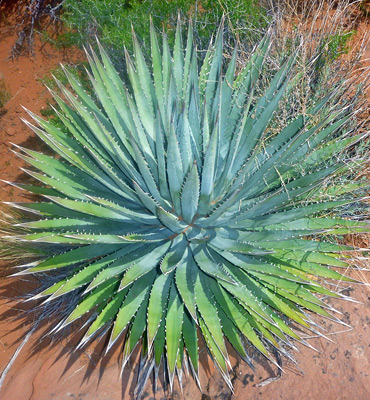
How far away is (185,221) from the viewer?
2139 millimetres

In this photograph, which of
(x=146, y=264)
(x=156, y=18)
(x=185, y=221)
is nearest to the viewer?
(x=146, y=264)

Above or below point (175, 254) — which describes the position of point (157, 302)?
Result: below

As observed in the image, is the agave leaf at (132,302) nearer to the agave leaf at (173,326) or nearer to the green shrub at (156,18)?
the agave leaf at (173,326)

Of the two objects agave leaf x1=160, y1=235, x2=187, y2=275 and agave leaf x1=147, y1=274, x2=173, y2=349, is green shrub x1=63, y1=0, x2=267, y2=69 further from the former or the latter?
agave leaf x1=147, y1=274, x2=173, y2=349

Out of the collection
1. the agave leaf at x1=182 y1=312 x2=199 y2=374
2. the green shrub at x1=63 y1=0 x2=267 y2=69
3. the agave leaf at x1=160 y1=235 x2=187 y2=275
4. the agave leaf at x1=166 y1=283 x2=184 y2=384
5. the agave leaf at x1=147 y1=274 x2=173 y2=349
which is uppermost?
the green shrub at x1=63 y1=0 x2=267 y2=69

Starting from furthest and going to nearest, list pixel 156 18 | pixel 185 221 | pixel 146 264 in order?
pixel 156 18 < pixel 185 221 < pixel 146 264

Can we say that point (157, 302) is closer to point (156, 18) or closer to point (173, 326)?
point (173, 326)

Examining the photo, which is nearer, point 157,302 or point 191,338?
point 157,302

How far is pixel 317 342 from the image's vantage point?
2561 mm

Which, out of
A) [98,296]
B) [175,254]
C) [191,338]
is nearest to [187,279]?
[175,254]

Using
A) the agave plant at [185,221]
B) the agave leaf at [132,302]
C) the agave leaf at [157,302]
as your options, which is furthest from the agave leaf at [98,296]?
the agave leaf at [157,302]

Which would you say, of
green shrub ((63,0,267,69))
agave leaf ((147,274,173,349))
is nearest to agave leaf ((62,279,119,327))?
agave leaf ((147,274,173,349))

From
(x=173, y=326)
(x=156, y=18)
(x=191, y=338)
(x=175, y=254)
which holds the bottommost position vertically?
(x=191, y=338)

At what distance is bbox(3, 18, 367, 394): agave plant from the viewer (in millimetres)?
1996
